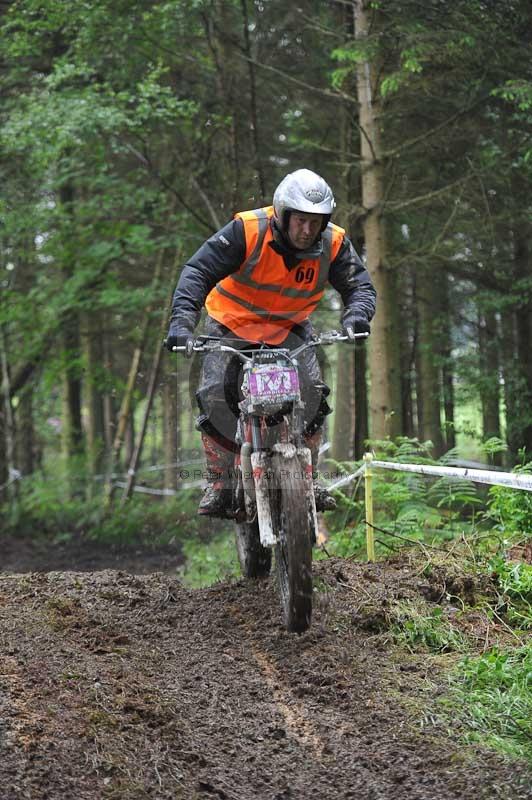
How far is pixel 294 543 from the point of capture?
5.43 meters

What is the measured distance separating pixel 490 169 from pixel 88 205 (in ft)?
24.6

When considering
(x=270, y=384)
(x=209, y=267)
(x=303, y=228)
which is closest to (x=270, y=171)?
(x=209, y=267)

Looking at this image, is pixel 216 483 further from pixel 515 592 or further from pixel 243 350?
pixel 515 592

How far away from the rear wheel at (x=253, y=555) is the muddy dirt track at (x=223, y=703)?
0.39 meters

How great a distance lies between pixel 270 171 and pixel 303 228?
10.6 metres

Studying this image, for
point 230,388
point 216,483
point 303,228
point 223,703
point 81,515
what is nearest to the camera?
point 223,703

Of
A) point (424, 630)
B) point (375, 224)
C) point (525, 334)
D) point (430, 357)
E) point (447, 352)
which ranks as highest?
point (375, 224)

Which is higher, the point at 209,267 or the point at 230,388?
the point at 209,267

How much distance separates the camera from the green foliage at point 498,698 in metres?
4.17

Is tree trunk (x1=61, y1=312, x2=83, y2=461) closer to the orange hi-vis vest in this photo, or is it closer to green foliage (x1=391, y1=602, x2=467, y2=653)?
the orange hi-vis vest

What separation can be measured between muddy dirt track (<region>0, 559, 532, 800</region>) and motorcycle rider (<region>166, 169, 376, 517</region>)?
2.87 ft

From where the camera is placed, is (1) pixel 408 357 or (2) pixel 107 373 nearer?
(2) pixel 107 373

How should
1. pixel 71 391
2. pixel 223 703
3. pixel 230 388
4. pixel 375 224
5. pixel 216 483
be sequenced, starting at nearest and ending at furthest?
pixel 223 703, pixel 230 388, pixel 216 483, pixel 375 224, pixel 71 391

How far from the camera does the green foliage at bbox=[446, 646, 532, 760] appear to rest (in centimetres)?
417
